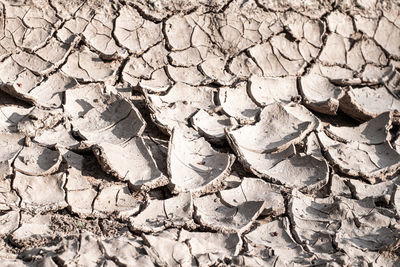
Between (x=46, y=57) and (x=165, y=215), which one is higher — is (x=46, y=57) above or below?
above

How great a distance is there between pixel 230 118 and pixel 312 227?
2.32ft

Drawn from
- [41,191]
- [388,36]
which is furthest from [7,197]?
[388,36]

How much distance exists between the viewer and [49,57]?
11.5ft

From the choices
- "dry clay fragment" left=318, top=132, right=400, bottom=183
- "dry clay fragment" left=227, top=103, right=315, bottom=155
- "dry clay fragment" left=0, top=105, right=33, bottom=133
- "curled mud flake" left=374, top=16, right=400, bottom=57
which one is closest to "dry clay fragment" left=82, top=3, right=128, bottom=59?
"dry clay fragment" left=0, top=105, right=33, bottom=133

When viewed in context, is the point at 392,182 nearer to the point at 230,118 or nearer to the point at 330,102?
the point at 330,102

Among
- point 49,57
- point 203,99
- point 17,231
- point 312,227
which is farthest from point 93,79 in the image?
point 312,227

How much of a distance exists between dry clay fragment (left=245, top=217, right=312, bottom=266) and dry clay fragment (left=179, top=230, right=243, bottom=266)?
6 centimetres

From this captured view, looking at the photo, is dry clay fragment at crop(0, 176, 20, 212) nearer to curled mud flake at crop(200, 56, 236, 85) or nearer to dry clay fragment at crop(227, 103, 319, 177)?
dry clay fragment at crop(227, 103, 319, 177)

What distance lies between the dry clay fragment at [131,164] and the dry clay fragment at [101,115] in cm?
8

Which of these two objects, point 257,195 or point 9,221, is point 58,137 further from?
point 257,195

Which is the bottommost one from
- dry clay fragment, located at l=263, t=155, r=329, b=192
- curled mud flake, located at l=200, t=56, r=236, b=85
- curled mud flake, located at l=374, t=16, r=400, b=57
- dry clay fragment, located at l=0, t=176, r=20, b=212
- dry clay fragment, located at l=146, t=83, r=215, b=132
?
dry clay fragment, located at l=0, t=176, r=20, b=212

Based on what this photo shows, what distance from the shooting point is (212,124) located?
3365 millimetres

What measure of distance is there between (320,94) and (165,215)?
1211 mm

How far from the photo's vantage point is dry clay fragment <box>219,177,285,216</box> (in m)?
2.97
